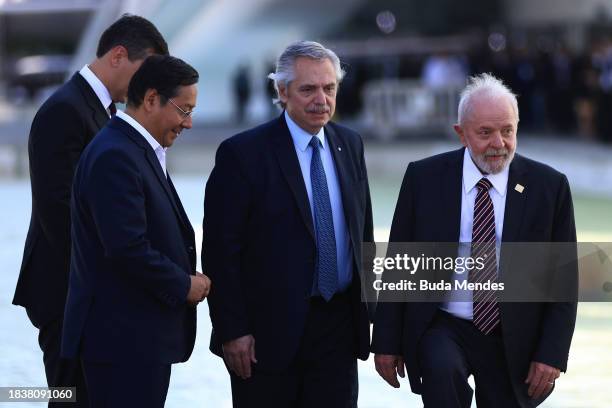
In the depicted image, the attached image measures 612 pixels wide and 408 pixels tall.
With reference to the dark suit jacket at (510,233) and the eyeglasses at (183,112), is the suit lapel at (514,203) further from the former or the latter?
the eyeglasses at (183,112)

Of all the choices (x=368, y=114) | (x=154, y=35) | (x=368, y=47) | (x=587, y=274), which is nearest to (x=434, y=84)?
(x=368, y=114)

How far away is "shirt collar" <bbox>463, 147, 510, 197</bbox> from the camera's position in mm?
4281

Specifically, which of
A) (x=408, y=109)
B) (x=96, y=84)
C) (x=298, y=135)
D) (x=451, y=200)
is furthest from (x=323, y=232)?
(x=408, y=109)

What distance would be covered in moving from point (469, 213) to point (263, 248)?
74cm

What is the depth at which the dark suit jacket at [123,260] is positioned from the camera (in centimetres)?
388

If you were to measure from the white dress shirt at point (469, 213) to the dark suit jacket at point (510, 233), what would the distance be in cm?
3

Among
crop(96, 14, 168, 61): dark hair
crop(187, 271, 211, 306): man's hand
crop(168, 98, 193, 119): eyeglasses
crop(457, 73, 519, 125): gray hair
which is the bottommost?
crop(187, 271, 211, 306): man's hand

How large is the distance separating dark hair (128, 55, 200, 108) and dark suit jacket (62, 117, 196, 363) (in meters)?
0.12

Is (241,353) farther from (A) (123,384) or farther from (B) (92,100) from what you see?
(B) (92,100)

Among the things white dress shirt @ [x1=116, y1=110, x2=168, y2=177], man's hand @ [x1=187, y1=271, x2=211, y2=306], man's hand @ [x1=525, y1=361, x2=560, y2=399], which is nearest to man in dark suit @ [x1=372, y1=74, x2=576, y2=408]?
man's hand @ [x1=525, y1=361, x2=560, y2=399]

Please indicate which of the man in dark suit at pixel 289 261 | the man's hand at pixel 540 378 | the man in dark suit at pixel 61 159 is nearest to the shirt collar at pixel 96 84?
the man in dark suit at pixel 61 159

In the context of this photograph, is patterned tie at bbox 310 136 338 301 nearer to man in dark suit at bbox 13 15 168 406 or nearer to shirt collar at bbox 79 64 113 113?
man in dark suit at bbox 13 15 168 406

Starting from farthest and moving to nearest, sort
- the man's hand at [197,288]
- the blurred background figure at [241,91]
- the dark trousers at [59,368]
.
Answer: the blurred background figure at [241,91] < the dark trousers at [59,368] < the man's hand at [197,288]

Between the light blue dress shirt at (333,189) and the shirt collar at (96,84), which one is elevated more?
the shirt collar at (96,84)
